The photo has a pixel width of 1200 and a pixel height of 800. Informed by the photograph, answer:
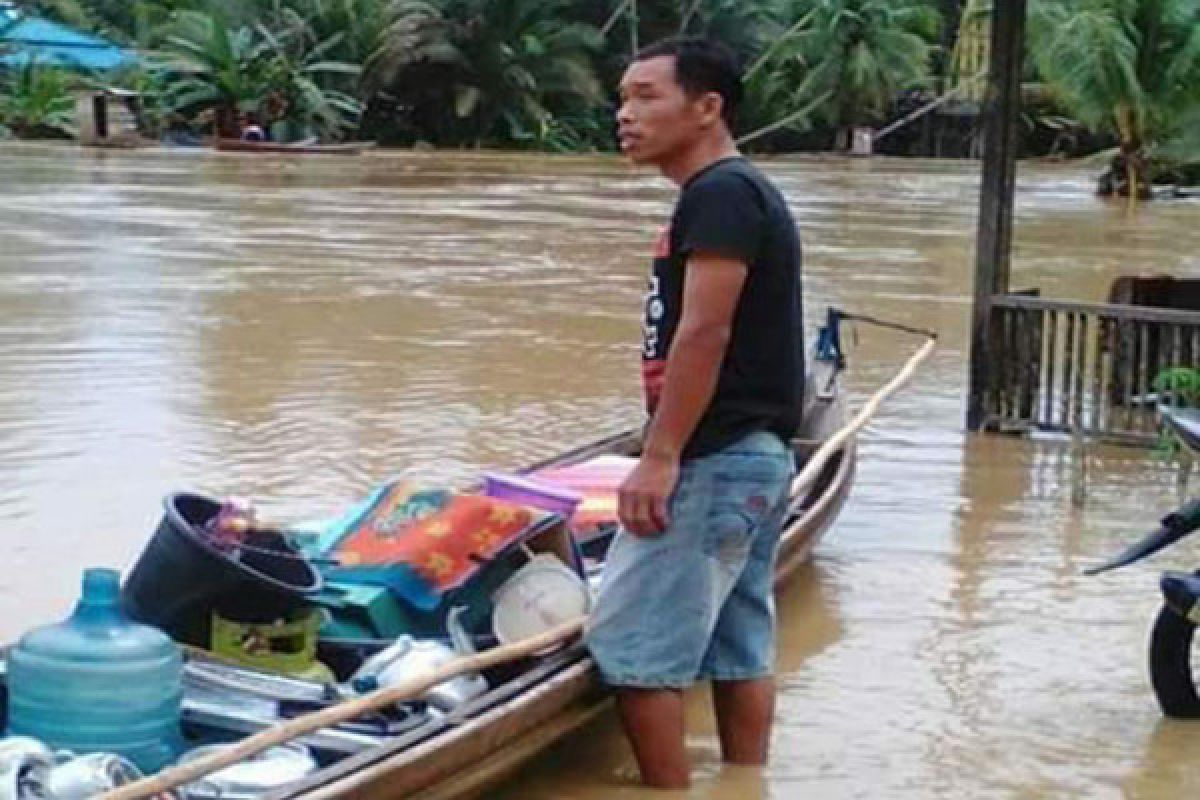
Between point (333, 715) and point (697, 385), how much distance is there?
1070mm

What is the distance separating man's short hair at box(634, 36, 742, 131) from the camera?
15.6 ft

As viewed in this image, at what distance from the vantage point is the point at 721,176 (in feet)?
15.3

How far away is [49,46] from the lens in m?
46.5

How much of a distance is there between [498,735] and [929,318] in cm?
1214

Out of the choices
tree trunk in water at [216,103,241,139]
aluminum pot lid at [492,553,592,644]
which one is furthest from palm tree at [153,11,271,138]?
aluminum pot lid at [492,553,592,644]

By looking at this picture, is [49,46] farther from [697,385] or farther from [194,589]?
[697,385]

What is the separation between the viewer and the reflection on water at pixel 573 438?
19.3 ft

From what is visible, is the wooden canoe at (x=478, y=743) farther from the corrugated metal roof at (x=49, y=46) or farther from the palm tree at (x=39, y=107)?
the corrugated metal roof at (x=49, y=46)

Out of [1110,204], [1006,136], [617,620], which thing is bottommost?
[1110,204]

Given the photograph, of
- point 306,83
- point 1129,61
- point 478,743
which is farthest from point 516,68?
point 478,743

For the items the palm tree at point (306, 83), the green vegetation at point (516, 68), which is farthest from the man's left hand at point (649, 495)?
the palm tree at point (306, 83)

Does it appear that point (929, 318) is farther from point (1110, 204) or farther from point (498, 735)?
point (1110, 204)

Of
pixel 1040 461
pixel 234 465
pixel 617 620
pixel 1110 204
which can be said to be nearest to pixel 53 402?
pixel 234 465

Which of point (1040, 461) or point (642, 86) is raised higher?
point (642, 86)
